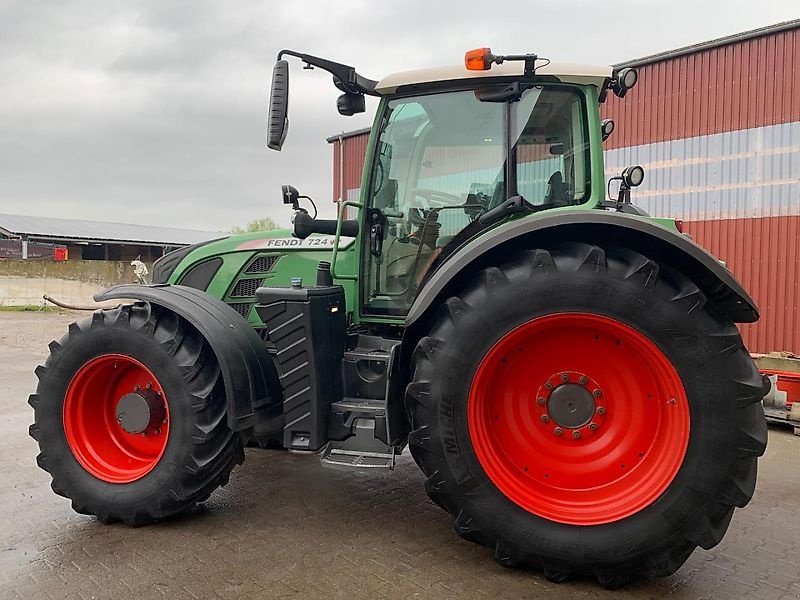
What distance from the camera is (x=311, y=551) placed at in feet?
10.7

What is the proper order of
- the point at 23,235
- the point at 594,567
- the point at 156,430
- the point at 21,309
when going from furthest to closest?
the point at 23,235
the point at 21,309
the point at 156,430
the point at 594,567

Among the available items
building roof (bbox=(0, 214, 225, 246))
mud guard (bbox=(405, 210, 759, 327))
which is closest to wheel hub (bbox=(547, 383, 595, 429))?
mud guard (bbox=(405, 210, 759, 327))

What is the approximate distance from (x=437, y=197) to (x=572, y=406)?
139cm

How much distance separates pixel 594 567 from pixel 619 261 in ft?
4.51

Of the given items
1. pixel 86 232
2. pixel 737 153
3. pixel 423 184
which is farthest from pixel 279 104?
pixel 86 232

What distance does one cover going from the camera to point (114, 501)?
3.57m

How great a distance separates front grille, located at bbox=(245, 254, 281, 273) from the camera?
4484 mm

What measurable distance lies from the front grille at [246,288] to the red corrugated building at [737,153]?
420 centimetres

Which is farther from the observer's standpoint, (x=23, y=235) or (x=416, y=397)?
(x=23, y=235)

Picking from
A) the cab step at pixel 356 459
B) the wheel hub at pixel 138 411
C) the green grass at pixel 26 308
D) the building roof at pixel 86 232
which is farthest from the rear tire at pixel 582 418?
the building roof at pixel 86 232

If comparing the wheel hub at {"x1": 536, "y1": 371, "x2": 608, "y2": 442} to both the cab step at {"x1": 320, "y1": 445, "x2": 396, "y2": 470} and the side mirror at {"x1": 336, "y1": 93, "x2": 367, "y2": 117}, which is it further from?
the side mirror at {"x1": 336, "y1": 93, "x2": 367, "y2": 117}

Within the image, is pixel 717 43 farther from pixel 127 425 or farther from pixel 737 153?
pixel 127 425

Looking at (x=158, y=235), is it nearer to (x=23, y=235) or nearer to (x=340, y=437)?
(x=23, y=235)

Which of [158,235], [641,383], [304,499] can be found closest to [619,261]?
[641,383]
